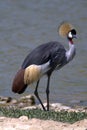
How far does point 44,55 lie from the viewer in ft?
33.0

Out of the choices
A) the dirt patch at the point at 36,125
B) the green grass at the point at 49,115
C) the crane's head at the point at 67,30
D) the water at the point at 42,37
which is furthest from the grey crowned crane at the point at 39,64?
the water at the point at 42,37

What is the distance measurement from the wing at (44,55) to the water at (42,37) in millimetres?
2441

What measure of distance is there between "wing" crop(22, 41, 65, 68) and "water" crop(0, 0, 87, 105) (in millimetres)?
2441

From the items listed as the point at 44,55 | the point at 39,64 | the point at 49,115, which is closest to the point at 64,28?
the point at 44,55

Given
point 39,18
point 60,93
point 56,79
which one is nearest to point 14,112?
point 60,93

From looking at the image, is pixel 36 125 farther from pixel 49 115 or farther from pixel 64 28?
pixel 64 28

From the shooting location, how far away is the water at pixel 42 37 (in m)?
13.6

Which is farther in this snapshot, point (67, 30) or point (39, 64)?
point (67, 30)

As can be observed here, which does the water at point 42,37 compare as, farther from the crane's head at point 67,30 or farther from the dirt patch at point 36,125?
the dirt patch at point 36,125

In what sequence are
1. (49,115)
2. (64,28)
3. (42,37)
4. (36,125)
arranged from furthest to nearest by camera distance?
1. (42,37)
2. (64,28)
3. (49,115)
4. (36,125)

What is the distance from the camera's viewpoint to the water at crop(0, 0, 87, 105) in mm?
13570

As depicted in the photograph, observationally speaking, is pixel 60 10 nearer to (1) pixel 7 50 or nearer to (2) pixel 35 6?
(2) pixel 35 6

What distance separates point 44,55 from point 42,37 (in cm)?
729

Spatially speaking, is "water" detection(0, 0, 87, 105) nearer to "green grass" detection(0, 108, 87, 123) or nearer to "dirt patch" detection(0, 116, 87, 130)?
"green grass" detection(0, 108, 87, 123)
